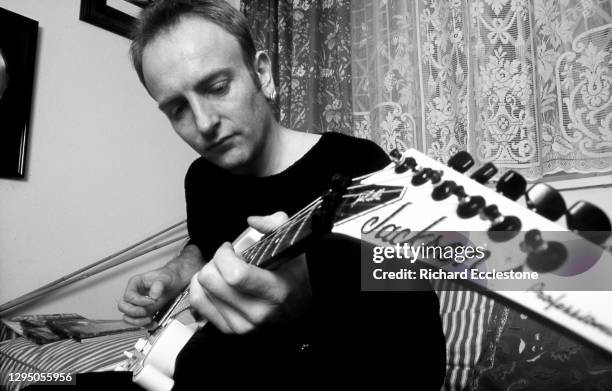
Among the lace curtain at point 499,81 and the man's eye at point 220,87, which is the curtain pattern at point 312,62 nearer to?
the lace curtain at point 499,81

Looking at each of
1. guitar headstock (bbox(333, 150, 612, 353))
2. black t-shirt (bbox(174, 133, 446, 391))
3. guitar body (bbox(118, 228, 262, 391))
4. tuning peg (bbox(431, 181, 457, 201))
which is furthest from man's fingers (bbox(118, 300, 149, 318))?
tuning peg (bbox(431, 181, 457, 201))

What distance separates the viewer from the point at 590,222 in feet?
1.04

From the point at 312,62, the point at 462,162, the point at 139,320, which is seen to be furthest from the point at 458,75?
the point at 139,320

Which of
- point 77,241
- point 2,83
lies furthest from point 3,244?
point 2,83

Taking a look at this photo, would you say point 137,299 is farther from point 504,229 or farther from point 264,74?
point 504,229

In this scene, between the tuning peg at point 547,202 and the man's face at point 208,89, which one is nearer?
the tuning peg at point 547,202

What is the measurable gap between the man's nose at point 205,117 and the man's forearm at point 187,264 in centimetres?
42

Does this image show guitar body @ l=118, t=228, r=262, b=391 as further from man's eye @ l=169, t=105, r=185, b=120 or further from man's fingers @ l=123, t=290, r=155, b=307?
man's eye @ l=169, t=105, r=185, b=120

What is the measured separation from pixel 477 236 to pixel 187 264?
2.89 feet

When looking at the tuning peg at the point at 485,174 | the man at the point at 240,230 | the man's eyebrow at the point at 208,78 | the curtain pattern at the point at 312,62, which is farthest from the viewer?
the curtain pattern at the point at 312,62

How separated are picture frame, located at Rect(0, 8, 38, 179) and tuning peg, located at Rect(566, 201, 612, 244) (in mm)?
1637

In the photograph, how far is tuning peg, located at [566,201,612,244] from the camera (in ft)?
1.03

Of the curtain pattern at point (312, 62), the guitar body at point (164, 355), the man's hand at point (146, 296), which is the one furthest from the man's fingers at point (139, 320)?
the curtain pattern at point (312, 62)

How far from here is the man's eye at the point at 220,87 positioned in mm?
815
